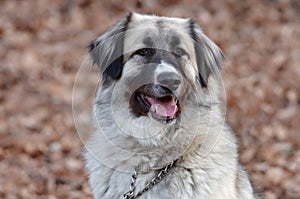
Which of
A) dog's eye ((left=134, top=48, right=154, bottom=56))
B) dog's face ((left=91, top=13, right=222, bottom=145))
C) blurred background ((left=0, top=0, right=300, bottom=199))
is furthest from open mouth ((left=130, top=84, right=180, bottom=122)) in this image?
blurred background ((left=0, top=0, right=300, bottom=199))

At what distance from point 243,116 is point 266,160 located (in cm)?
118

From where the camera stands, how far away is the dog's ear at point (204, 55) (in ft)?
15.8

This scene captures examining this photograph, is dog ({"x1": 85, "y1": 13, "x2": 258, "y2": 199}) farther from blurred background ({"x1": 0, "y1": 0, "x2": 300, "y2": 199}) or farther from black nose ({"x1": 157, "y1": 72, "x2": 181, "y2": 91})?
blurred background ({"x1": 0, "y1": 0, "x2": 300, "y2": 199})

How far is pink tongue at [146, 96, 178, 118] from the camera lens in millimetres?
4559

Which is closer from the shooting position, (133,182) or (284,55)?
(133,182)

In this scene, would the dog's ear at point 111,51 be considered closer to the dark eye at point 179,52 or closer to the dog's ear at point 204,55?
the dark eye at point 179,52

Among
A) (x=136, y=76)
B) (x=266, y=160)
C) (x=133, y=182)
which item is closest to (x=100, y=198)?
(x=133, y=182)

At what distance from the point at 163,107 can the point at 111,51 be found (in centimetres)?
61

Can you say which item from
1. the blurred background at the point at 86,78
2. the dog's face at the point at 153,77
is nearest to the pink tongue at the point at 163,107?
the dog's face at the point at 153,77

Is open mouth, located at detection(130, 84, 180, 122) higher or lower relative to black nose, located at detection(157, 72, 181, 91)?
lower

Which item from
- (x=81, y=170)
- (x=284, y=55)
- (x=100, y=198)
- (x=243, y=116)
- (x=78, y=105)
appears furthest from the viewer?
(x=284, y=55)

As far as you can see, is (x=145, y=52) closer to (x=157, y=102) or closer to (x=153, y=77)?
(x=153, y=77)

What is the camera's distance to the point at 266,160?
25.1 feet

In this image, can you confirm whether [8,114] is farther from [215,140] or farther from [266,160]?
[215,140]
